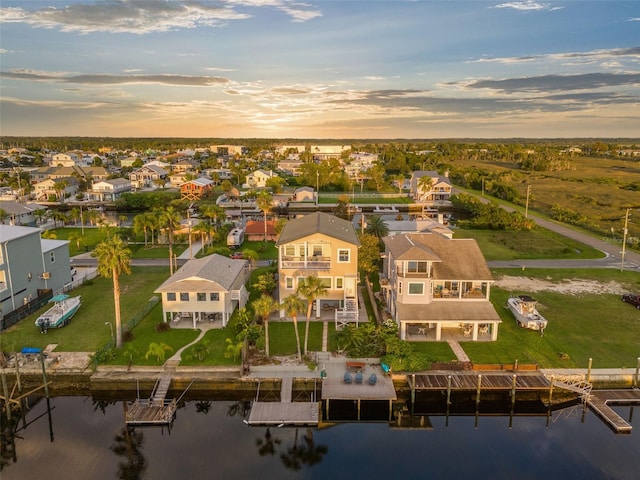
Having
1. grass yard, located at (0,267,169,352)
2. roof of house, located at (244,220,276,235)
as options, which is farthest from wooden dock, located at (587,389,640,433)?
roof of house, located at (244,220,276,235)

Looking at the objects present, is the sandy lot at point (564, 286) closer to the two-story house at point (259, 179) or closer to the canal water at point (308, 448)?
the canal water at point (308, 448)

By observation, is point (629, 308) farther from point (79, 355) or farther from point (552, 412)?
point (79, 355)

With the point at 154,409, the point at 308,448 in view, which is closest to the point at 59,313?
the point at 154,409

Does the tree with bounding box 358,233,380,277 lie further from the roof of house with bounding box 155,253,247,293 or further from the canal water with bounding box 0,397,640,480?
the canal water with bounding box 0,397,640,480

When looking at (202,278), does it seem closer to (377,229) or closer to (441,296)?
(441,296)

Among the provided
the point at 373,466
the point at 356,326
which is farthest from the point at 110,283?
the point at 373,466
